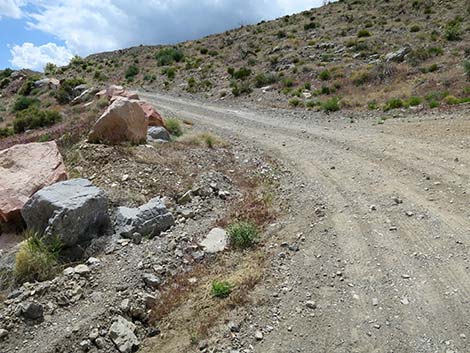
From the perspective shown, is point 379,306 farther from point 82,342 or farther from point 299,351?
point 82,342

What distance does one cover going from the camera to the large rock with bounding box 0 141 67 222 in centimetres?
860

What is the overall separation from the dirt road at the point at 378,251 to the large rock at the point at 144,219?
2423 millimetres

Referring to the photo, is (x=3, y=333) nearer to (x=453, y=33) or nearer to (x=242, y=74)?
(x=242, y=74)

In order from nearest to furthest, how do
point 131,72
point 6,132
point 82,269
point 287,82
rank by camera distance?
point 82,269, point 6,132, point 287,82, point 131,72

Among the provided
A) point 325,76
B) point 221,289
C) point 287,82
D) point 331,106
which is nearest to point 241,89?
point 287,82

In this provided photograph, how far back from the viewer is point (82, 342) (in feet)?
18.2

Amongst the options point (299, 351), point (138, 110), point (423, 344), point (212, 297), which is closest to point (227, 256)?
point (212, 297)

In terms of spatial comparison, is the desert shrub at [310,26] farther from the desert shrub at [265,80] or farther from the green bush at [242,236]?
the green bush at [242,236]

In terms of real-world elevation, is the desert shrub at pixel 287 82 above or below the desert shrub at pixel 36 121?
below

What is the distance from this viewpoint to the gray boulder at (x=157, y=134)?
1406cm

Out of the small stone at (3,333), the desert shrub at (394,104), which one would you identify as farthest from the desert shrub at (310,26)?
the small stone at (3,333)

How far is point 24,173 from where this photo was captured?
30.5 feet

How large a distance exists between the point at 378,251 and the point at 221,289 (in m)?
2.52

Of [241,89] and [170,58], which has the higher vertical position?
[170,58]
